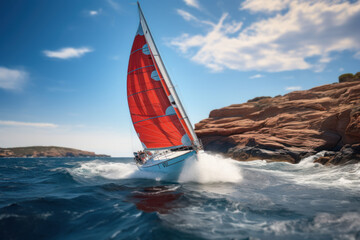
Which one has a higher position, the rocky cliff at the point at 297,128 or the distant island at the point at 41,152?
the distant island at the point at 41,152

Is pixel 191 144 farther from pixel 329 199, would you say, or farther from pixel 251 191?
pixel 329 199

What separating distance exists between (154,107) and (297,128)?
Answer: 950 inches

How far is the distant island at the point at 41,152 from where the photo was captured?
12244 cm

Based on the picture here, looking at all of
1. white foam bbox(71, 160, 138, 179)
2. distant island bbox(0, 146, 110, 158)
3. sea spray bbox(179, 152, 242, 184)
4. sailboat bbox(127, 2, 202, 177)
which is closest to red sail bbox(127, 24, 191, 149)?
sailboat bbox(127, 2, 202, 177)

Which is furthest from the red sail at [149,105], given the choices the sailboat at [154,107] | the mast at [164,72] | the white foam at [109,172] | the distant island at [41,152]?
the distant island at [41,152]

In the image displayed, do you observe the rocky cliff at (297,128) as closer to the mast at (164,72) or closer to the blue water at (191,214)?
the blue water at (191,214)

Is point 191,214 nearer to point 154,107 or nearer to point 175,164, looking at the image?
point 175,164

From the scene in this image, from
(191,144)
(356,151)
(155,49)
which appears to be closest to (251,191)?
(191,144)

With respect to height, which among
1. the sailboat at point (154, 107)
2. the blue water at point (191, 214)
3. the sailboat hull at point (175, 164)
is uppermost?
the sailboat at point (154, 107)

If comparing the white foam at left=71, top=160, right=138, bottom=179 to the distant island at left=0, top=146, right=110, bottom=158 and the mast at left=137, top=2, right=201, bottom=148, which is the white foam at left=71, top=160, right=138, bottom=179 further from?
the distant island at left=0, top=146, right=110, bottom=158

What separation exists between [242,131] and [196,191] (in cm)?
2756

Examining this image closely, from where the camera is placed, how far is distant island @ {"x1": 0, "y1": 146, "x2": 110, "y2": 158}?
4820 inches

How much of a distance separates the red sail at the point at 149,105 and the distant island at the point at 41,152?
484 ft

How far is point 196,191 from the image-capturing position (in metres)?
9.48
